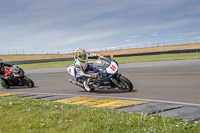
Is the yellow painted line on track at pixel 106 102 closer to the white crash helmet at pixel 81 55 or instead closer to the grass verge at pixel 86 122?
the grass verge at pixel 86 122

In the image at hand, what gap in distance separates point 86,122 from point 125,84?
15.2ft

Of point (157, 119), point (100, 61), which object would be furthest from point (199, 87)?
point (157, 119)

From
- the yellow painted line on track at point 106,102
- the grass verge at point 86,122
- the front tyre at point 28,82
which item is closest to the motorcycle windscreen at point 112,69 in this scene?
the yellow painted line on track at point 106,102

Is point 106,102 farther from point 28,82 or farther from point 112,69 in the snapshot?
point 28,82

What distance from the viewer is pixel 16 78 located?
527 inches

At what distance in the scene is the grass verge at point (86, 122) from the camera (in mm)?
4535

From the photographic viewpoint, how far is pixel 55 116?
231 inches

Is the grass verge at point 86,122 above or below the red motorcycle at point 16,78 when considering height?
below

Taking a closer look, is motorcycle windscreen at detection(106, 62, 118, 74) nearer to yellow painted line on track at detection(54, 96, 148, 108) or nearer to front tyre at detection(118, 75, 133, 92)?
front tyre at detection(118, 75, 133, 92)

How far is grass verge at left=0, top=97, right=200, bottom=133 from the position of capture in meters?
4.54

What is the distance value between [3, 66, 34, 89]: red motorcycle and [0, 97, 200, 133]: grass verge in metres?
6.90

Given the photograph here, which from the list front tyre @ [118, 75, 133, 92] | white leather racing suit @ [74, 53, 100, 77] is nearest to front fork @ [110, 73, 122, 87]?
front tyre @ [118, 75, 133, 92]

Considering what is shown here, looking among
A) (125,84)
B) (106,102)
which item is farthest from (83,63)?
(106,102)

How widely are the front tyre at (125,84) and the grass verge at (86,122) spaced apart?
134 inches
